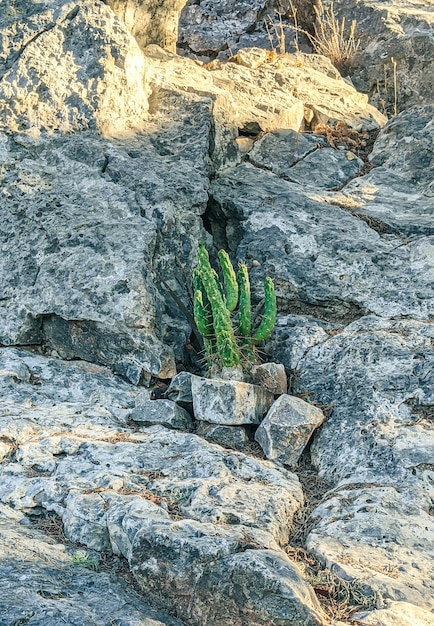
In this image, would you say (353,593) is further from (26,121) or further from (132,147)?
(26,121)

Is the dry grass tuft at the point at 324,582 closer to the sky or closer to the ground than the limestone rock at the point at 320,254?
closer to the ground

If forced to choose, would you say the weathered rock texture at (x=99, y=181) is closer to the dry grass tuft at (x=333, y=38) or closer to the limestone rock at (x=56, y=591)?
the limestone rock at (x=56, y=591)

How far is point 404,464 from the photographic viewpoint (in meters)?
4.81

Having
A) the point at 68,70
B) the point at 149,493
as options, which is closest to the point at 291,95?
the point at 68,70

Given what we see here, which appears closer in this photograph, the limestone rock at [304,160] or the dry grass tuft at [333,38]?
the limestone rock at [304,160]

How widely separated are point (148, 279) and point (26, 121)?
2.03m

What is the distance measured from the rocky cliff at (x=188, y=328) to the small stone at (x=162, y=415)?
0.05ft

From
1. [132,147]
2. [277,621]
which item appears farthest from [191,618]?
[132,147]

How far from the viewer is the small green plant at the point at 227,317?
5617mm

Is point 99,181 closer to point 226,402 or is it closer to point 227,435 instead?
point 226,402

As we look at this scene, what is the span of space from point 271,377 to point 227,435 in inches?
23.7

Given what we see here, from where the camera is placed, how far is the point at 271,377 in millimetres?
5688


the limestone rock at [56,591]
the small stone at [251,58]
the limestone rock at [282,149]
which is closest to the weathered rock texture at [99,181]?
the limestone rock at [282,149]

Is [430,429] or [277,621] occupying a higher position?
[430,429]
